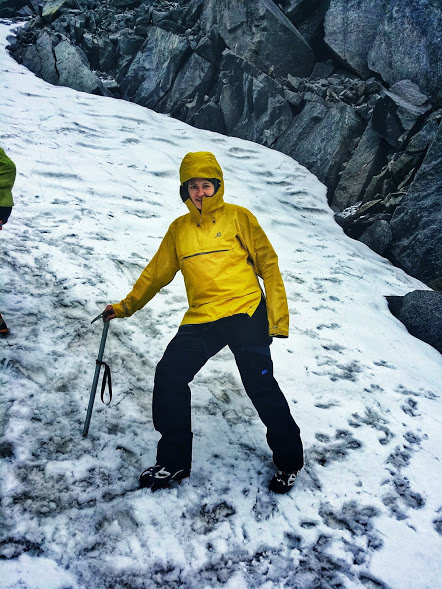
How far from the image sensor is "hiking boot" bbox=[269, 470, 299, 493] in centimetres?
272

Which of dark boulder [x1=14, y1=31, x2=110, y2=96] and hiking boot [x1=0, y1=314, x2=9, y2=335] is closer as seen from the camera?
hiking boot [x1=0, y1=314, x2=9, y2=335]

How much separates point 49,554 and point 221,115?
16284 mm

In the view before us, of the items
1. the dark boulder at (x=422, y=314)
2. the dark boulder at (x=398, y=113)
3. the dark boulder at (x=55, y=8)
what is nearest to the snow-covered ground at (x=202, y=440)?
the dark boulder at (x=422, y=314)

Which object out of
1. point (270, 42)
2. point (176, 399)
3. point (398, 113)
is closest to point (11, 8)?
point (270, 42)

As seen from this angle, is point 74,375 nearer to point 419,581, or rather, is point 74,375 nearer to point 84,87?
point 419,581

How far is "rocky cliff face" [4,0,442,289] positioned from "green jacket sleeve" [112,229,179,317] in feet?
21.6

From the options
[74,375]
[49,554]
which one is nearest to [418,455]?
[49,554]

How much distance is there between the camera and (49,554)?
7.05 ft

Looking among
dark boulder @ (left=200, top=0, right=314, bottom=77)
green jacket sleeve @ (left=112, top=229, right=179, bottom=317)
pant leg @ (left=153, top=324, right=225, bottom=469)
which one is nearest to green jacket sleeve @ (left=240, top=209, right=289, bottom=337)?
pant leg @ (left=153, top=324, right=225, bottom=469)

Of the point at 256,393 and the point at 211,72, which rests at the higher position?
the point at 211,72

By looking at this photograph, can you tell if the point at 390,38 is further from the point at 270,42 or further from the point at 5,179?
the point at 5,179

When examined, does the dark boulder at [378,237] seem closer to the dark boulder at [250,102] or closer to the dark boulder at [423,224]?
the dark boulder at [423,224]

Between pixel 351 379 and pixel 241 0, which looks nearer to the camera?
pixel 351 379

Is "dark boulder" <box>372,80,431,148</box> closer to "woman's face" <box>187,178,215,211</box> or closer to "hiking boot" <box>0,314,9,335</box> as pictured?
"woman's face" <box>187,178,215,211</box>
